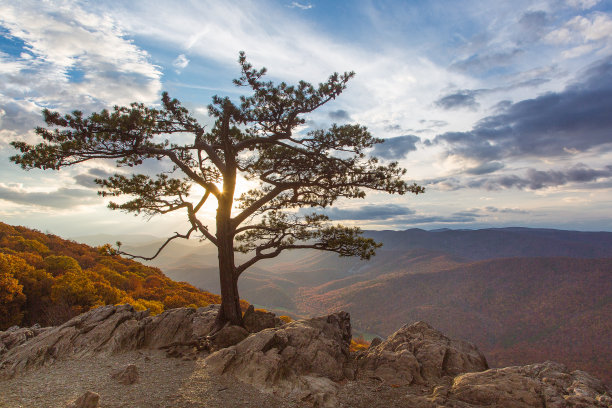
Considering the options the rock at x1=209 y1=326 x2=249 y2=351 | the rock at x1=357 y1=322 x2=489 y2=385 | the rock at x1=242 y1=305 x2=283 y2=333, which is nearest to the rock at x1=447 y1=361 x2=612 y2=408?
the rock at x1=357 y1=322 x2=489 y2=385

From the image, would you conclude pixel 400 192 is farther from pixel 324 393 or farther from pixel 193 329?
pixel 193 329

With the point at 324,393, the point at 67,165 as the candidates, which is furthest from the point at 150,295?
the point at 324,393

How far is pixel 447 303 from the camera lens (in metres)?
143

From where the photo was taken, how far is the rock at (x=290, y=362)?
8547 mm

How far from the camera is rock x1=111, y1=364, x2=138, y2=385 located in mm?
8656

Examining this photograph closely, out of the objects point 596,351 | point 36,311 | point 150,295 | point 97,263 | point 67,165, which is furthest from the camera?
point 596,351

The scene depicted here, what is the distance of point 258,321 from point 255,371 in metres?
4.85

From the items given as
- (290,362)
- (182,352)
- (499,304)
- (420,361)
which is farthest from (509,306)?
(182,352)

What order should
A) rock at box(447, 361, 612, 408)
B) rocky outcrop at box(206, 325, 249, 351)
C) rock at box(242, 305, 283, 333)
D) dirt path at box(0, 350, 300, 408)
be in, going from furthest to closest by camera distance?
rock at box(242, 305, 283, 333)
rocky outcrop at box(206, 325, 249, 351)
dirt path at box(0, 350, 300, 408)
rock at box(447, 361, 612, 408)

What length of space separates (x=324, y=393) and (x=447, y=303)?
155m

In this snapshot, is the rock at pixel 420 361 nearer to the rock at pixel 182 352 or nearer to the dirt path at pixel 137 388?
the dirt path at pixel 137 388

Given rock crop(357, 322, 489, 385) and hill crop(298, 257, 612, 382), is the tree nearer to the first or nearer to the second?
rock crop(357, 322, 489, 385)

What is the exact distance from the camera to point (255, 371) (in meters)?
9.09

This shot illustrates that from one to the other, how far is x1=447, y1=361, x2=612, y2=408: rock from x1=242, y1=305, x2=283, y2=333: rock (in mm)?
7909
